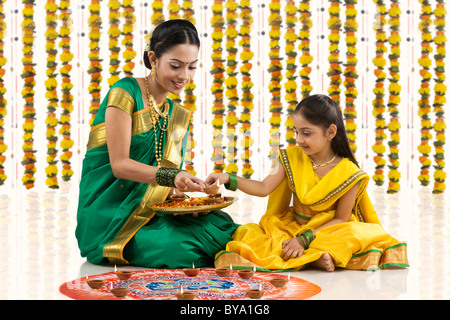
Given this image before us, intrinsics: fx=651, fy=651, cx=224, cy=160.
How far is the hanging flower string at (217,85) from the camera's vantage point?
7.54 metres

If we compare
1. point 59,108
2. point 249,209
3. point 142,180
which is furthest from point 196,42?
point 59,108

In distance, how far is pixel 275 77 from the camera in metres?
7.61

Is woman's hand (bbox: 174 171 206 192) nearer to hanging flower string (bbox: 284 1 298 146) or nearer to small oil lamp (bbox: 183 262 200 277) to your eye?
small oil lamp (bbox: 183 262 200 277)

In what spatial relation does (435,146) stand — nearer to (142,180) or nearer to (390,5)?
(390,5)

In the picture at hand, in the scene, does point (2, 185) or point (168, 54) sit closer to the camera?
point (168, 54)

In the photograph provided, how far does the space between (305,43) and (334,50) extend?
13.6 inches

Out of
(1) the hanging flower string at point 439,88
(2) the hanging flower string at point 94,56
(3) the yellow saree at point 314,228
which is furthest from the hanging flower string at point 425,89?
(2) the hanging flower string at point 94,56

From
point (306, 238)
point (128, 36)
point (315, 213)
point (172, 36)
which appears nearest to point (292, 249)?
point (306, 238)

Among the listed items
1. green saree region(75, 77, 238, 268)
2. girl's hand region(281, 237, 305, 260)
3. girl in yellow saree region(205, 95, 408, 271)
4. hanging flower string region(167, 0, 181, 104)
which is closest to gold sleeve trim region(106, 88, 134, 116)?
green saree region(75, 77, 238, 268)

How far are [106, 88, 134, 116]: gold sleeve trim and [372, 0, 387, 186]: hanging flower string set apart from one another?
423cm

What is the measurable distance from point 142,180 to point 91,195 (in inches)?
16.4

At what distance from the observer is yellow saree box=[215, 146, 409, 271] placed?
3.82m

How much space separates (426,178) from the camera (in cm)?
762

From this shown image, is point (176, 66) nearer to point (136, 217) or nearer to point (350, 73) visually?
point (136, 217)
